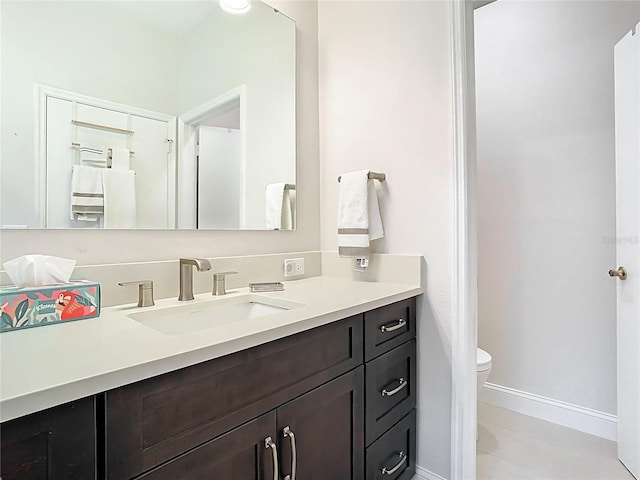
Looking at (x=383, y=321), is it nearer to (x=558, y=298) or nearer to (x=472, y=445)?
(x=472, y=445)

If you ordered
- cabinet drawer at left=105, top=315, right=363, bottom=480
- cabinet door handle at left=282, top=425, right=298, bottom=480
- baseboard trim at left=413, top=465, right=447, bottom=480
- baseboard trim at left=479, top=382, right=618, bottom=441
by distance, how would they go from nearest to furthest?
cabinet drawer at left=105, top=315, right=363, bottom=480 → cabinet door handle at left=282, top=425, right=298, bottom=480 → baseboard trim at left=413, top=465, right=447, bottom=480 → baseboard trim at left=479, top=382, right=618, bottom=441

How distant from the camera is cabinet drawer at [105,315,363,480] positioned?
0.60 meters

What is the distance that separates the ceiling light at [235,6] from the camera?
146 cm

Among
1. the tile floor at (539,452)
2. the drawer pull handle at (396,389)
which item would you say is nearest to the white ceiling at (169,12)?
the drawer pull handle at (396,389)

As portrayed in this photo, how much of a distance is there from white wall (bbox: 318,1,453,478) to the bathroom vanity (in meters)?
0.14

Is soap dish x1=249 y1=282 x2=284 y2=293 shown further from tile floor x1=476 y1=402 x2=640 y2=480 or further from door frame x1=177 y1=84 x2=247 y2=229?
tile floor x1=476 y1=402 x2=640 y2=480

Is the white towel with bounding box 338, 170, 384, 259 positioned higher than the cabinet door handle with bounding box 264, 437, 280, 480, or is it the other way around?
the white towel with bounding box 338, 170, 384, 259

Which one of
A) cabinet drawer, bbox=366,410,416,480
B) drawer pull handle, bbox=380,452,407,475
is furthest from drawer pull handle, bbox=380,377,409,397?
drawer pull handle, bbox=380,452,407,475

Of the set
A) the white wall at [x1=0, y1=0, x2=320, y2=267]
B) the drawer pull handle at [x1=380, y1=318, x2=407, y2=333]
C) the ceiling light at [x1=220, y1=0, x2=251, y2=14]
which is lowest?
the drawer pull handle at [x1=380, y1=318, x2=407, y2=333]

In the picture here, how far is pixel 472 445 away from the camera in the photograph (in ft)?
4.59

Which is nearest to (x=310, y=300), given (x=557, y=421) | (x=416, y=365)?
(x=416, y=365)

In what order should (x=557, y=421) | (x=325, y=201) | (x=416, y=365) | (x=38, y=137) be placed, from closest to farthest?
(x=38, y=137) < (x=416, y=365) < (x=325, y=201) < (x=557, y=421)

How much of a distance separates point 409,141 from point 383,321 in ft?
2.63

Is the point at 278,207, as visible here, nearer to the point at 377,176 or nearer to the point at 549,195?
the point at 377,176
